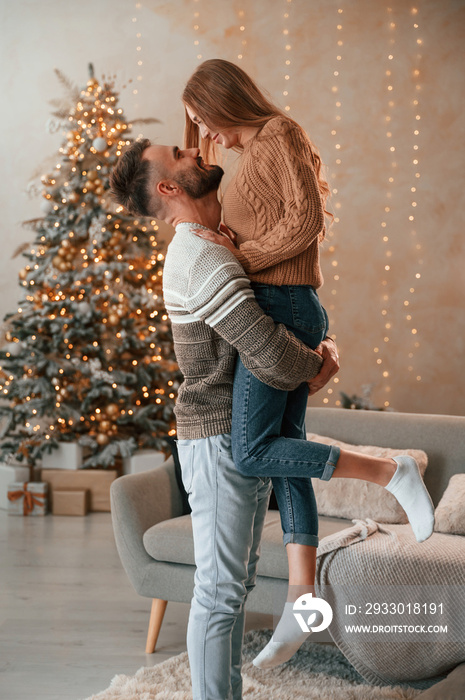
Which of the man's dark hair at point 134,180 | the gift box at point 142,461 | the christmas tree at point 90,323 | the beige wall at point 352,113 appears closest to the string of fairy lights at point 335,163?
the beige wall at point 352,113

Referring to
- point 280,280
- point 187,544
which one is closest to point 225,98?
point 280,280

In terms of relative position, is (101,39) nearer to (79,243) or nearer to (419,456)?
(79,243)

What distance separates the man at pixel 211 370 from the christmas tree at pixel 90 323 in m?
3.33

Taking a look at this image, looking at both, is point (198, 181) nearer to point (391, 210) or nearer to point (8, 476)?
point (8, 476)

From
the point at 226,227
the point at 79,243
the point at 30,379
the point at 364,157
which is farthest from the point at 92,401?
the point at 226,227

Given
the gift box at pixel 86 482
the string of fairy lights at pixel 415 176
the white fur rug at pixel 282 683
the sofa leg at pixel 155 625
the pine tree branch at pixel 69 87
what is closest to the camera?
the white fur rug at pixel 282 683

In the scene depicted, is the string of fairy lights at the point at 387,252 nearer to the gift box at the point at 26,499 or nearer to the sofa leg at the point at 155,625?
the gift box at the point at 26,499

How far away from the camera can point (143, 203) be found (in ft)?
5.69

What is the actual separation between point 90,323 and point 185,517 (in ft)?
8.29

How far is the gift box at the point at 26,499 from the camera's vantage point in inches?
191

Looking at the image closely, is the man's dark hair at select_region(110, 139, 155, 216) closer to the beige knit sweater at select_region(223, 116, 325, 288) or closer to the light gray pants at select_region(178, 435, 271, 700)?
the beige knit sweater at select_region(223, 116, 325, 288)

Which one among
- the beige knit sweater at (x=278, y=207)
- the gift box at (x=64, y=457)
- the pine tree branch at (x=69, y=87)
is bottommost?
the gift box at (x=64, y=457)

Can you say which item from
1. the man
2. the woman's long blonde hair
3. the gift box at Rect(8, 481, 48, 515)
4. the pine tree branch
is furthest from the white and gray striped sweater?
the pine tree branch

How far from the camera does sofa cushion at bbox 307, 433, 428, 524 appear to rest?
2.86 metres
